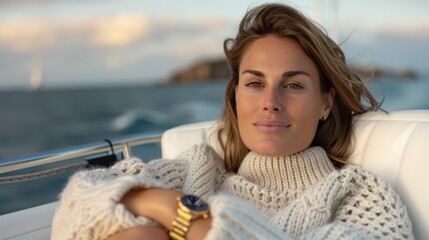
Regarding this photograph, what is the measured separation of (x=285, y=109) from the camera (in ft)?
5.53

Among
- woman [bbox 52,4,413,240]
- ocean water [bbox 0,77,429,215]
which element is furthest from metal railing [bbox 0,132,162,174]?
ocean water [bbox 0,77,429,215]

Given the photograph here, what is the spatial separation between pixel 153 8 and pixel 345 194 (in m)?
22.7

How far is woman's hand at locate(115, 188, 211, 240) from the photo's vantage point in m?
1.22

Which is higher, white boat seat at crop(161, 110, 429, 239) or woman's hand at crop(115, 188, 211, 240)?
woman's hand at crop(115, 188, 211, 240)

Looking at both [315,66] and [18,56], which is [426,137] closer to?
[315,66]

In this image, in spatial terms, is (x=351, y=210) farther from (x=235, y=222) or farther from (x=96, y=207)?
(x=96, y=207)

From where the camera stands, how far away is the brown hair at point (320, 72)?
5.70ft

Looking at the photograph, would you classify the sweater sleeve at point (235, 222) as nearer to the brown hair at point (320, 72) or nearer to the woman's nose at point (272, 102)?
the woman's nose at point (272, 102)

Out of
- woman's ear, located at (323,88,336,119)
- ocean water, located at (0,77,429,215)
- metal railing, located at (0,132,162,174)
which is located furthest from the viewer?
ocean water, located at (0,77,429,215)

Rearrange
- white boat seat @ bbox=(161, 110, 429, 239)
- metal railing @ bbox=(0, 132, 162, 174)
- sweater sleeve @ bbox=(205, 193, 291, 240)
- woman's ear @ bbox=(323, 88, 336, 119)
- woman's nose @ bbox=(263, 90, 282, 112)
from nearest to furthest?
sweater sleeve @ bbox=(205, 193, 291, 240), white boat seat @ bbox=(161, 110, 429, 239), woman's nose @ bbox=(263, 90, 282, 112), woman's ear @ bbox=(323, 88, 336, 119), metal railing @ bbox=(0, 132, 162, 174)

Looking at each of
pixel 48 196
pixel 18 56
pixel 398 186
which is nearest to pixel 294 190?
pixel 398 186

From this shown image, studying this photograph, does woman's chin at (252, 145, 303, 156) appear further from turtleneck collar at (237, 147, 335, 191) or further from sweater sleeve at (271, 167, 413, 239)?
sweater sleeve at (271, 167, 413, 239)

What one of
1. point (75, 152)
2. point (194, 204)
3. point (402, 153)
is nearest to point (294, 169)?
point (402, 153)

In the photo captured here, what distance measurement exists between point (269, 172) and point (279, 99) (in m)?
0.25
